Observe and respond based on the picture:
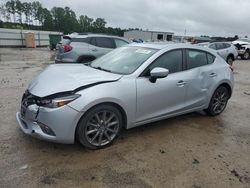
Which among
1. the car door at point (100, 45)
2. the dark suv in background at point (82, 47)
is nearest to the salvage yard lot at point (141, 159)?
the dark suv in background at point (82, 47)

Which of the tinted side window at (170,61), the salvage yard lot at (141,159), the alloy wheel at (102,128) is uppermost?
the tinted side window at (170,61)

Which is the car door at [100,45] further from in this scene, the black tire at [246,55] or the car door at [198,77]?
the black tire at [246,55]

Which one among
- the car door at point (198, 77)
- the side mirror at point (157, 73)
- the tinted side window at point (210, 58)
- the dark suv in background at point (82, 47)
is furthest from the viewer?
the dark suv in background at point (82, 47)

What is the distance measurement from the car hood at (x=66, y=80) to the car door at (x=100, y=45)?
4.85 metres

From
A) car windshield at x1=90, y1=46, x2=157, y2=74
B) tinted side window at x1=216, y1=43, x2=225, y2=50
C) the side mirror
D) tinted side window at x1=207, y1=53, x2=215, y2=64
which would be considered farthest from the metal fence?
the side mirror

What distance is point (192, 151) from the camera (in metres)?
3.58

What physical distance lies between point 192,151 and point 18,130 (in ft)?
9.18

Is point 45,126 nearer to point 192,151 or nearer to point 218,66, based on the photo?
point 192,151

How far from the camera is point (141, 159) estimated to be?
3279 millimetres

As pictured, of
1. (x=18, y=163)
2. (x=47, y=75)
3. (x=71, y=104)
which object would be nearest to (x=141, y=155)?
(x=71, y=104)

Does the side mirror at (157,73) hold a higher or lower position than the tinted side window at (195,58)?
lower

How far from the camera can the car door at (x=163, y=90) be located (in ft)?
12.1

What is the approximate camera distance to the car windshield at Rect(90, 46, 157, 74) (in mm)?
3877

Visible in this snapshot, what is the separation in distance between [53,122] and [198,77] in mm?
2740
